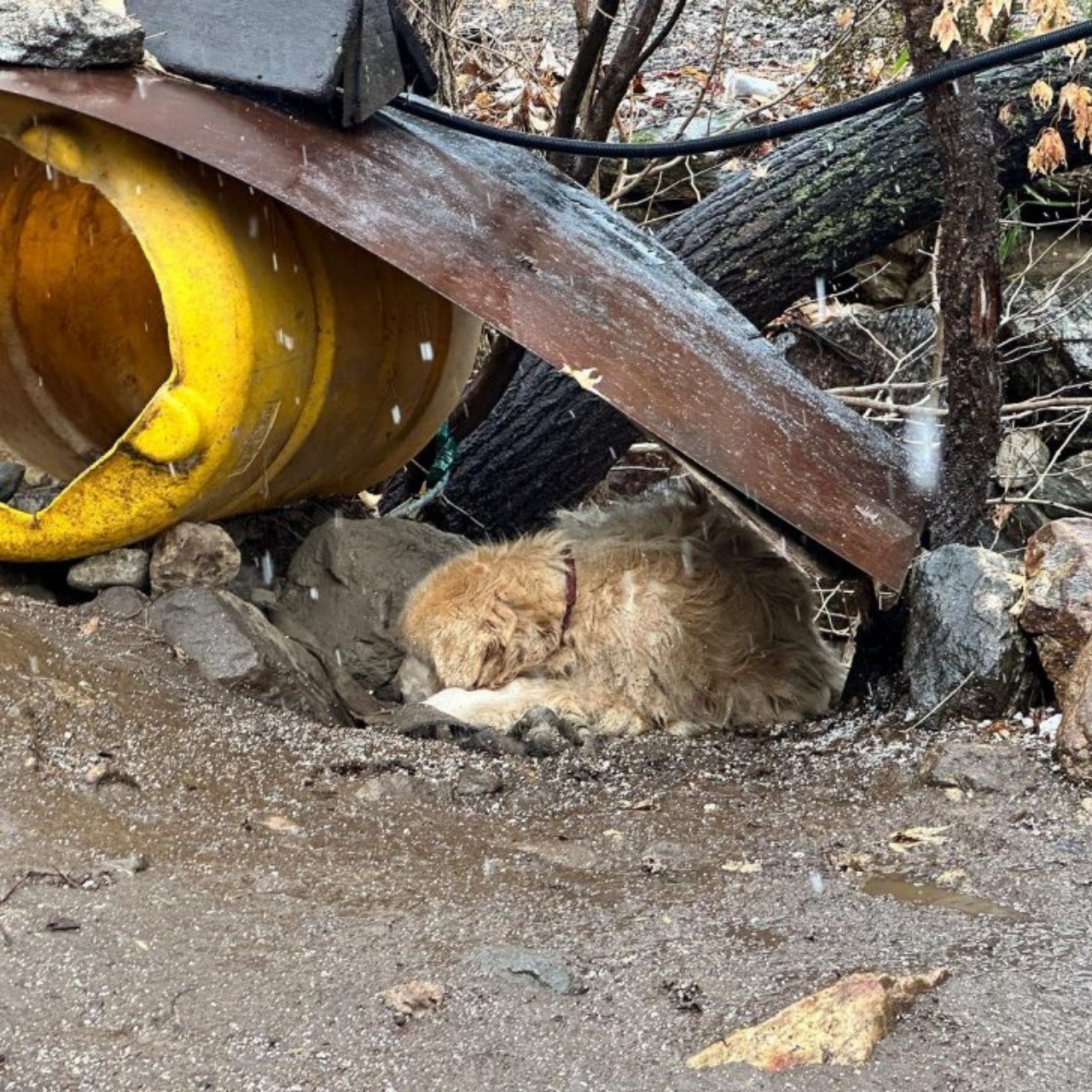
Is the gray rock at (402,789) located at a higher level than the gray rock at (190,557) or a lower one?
lower

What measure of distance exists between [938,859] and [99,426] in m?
3.92

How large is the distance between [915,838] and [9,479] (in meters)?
3.53

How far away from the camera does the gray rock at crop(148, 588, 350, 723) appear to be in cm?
427

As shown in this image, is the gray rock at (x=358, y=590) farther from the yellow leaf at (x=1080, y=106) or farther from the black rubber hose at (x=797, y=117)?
the yellow leaf at (x=1080, y=106)

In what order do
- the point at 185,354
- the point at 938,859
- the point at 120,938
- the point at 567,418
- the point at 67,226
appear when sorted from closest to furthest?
the point at 120,938, the point at 938,859, the point at 185,354, the point at 67,226, the point at 567,418

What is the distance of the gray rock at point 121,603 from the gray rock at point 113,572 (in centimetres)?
6

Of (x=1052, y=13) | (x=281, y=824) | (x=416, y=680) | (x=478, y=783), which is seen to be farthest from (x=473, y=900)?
Answer: (x=1052, y=13)

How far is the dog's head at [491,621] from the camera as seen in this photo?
15.5ft

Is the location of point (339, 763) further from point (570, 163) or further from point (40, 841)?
point (570, 163)

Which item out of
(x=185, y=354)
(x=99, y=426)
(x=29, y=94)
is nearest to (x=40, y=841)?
(x=185, y=354)

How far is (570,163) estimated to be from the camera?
6.80 meters

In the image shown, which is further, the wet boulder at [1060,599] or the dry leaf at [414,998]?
the wet boulder at [1060,599]

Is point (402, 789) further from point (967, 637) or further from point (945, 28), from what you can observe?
point (945, 28)

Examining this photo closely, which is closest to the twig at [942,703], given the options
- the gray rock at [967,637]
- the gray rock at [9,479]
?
the gray rock at [967,637]
